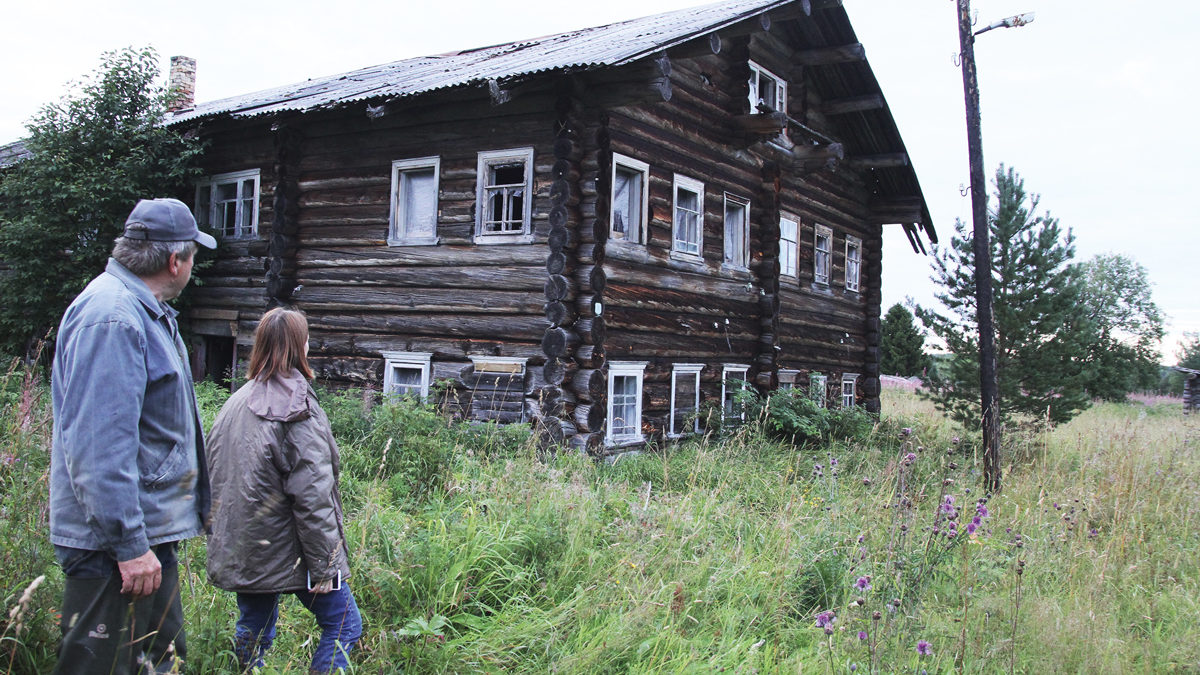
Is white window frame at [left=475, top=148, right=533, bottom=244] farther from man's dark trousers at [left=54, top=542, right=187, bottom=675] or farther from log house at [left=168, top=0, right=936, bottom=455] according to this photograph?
man's dark trousers at [left=54, top=542, right=187, bottom=675]

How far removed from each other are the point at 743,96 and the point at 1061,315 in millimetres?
7210

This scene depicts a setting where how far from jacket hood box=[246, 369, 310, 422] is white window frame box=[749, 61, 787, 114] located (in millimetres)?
10369

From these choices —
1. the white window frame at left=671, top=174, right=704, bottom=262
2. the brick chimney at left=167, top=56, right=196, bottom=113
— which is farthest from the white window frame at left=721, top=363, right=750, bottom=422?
the brick chimney at left=167, top=56, right=196, bottom=113

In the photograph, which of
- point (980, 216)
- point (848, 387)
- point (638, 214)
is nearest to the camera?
point (980, 216)

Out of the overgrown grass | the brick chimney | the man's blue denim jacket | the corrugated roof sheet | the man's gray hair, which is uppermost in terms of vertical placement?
the brick chimney

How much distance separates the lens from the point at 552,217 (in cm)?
956

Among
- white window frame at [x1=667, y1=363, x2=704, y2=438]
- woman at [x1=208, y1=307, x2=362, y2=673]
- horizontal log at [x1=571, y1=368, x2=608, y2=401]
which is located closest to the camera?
woman at [x1=208, y1=307, x2=362, y2=673]

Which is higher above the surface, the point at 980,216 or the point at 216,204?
the point at 216,204

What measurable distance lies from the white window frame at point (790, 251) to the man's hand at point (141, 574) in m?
12.6

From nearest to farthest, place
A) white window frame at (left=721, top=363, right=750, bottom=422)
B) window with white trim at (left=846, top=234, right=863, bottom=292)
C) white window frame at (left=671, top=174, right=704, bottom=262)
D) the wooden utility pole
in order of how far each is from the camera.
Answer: the wooden utility pole < white window frame at (left=671, top=174, right=704, bottom=262) < white window frame at (left=721, top=363, right=750, bottom=422) < window with white trim at (left=846, top=234, right=863, bottom=292)

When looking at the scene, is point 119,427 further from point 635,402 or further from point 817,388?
point 817,388

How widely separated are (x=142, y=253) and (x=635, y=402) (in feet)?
27.3

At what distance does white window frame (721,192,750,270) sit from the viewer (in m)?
12.5

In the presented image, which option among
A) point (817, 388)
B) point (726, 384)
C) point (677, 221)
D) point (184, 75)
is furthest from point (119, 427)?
point (184, 75)
